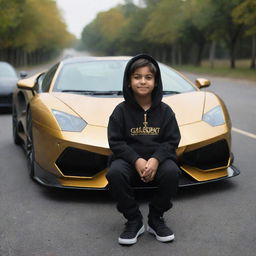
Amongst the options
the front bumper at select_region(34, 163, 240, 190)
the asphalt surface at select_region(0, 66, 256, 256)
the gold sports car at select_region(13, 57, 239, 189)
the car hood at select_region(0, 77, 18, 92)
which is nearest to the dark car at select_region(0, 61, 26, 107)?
the car hood at select_region(0, 77, 18, 92)

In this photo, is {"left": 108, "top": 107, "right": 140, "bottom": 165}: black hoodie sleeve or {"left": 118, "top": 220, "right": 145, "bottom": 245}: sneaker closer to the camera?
{"left": 118, "top": 220, "right": 145, "bottom": 245}: sneaker

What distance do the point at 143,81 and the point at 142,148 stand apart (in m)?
0.47

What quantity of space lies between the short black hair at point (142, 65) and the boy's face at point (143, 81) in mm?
17

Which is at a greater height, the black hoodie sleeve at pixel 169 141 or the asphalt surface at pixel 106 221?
the black hoodie sleeve at pixel 169 141

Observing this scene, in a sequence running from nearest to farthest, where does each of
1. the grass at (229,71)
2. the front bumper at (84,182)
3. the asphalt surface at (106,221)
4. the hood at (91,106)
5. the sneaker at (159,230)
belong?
the asphalt surface at (106,221) → the sneaker at (159,230) → the front bumper at (84,182) → the hood at (91,106) → the grass at (229,71)

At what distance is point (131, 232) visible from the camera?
3.11 m

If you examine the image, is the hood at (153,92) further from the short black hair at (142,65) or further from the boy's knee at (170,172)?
the boy's knee at (170,172)

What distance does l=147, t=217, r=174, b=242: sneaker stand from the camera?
10.1 feet

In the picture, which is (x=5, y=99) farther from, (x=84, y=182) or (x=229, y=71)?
(x=229, y=71)

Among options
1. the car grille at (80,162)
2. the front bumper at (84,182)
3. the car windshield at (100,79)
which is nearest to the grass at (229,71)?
the car windshield at (100,79)

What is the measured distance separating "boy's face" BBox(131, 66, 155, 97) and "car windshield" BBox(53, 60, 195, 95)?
160 cm

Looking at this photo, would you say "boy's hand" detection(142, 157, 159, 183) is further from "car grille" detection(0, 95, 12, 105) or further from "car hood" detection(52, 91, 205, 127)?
"car grille" detection(0, 95, 12, 105)

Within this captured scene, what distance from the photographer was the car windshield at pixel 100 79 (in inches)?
196

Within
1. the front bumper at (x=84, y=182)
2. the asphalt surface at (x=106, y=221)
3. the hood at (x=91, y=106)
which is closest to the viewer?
the asphalt surface at (x=106, y=221)
